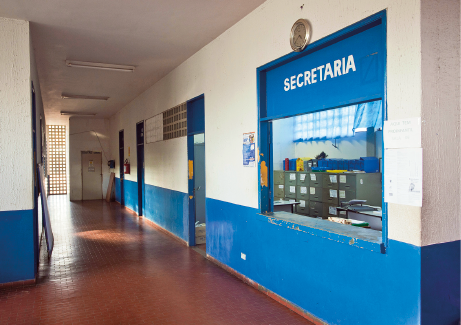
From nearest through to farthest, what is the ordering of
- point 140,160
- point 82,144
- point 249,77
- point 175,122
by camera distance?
1. point 249,77
2. point 175,122
3. point 140,160
4. point 82,144

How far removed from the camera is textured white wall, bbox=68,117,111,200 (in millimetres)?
13117

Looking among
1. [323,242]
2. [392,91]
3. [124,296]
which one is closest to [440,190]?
[392,91]

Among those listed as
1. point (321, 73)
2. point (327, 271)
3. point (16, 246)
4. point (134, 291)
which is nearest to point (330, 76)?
point (321, 73)

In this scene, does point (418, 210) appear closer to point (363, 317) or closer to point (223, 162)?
point (363, 317)

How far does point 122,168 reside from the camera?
37.9ft

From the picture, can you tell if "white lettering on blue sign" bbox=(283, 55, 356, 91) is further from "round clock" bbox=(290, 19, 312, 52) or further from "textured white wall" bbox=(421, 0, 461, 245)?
"textured white wall" bbox=(421, 0, 461, 245)

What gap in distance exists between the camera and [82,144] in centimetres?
1325

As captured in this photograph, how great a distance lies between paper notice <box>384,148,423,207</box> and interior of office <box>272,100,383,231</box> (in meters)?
2.89

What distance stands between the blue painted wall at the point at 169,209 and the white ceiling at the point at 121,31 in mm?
2395

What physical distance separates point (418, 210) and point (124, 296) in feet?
10.1

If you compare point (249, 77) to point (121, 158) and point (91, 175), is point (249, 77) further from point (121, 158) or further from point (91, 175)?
point (91, 175)

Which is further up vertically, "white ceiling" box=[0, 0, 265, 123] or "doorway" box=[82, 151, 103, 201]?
"white ceiling" box=[0, 0, 265, 123]

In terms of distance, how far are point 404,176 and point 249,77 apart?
229 centimetres

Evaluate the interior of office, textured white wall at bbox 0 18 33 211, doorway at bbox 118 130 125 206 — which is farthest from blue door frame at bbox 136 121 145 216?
textured white wall at bbox 0 18 33 211
